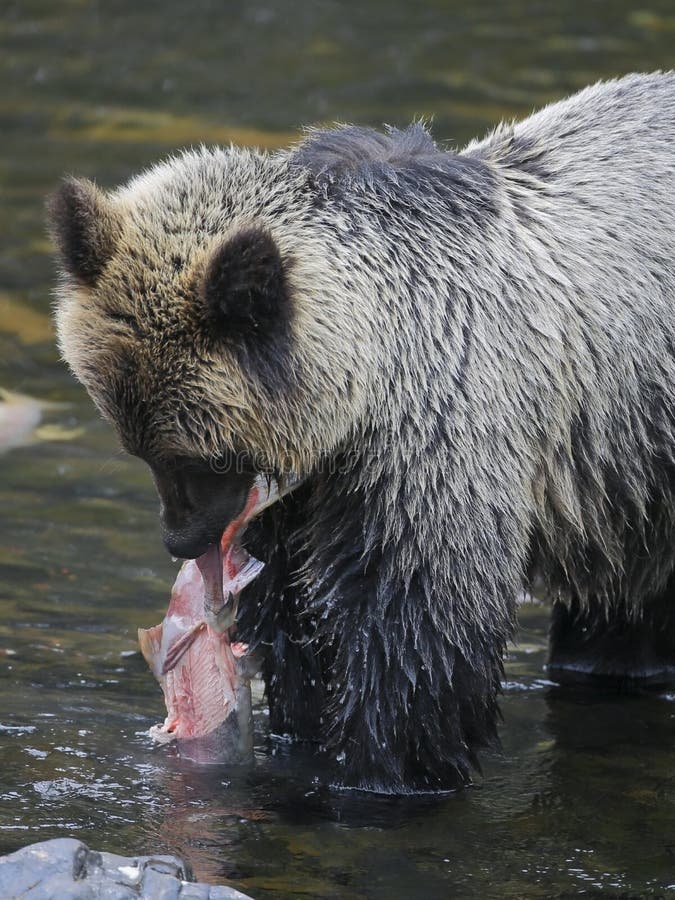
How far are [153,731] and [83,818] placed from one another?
2.46 ft

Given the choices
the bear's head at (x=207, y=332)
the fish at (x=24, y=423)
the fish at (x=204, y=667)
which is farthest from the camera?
the fish at (x=24, y=423)

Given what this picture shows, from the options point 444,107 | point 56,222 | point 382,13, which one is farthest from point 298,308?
point 382,13

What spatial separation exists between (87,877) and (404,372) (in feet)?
8.19

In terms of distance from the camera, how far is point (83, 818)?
24.0 feet

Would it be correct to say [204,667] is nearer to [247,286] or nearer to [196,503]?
[196,503]

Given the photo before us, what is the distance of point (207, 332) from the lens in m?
6.84

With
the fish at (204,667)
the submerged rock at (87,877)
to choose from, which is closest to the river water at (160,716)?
the fish at (204,667)

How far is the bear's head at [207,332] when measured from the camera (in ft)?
22.4

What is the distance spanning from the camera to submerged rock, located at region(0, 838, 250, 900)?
237 inches

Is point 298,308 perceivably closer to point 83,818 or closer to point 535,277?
point 535,277

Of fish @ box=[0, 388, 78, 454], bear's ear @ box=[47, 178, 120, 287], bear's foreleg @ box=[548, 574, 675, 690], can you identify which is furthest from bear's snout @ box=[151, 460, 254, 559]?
fish @ box=[0, 388, 78, 454]

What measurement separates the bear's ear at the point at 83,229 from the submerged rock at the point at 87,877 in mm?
2337

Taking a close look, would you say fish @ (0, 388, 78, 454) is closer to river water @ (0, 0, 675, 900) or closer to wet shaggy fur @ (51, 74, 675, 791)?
river water @ (0, 0, 675, 900)

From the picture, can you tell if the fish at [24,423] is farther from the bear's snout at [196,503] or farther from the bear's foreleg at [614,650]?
the bear's snout at [196,503]
